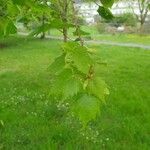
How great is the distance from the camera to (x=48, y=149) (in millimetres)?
6285

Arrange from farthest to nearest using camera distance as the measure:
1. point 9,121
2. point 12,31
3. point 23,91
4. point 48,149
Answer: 1. point 23,91
2. point 9,121
3. point 48,149
4. point 12,31

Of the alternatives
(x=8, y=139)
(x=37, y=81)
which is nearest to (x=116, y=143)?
(x=8, y=139)

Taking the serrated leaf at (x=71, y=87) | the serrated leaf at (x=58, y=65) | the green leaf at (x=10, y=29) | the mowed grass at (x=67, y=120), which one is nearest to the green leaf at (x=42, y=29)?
the serrated leaf at (x=58, y=65)

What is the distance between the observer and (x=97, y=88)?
1250mm

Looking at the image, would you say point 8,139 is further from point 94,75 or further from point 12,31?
point 94,75

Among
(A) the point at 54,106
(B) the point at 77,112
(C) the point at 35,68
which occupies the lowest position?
(C) the point at 35,68

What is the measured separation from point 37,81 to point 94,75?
473 inches

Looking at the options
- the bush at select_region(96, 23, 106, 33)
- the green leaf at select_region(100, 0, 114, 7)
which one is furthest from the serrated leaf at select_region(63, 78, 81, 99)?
the bush at select_region(96, 23, 106, 33)

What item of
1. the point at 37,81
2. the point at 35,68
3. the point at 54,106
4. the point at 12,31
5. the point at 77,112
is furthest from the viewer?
the point at 35,68

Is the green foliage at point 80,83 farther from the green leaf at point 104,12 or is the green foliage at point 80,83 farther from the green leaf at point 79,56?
the green leaf at point 104,12

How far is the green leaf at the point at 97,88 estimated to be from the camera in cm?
124

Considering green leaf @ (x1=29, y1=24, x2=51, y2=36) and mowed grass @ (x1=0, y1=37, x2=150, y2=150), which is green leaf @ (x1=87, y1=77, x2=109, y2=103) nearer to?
green leaf @ (x1=29, y1=24, x2=51, y2=36)

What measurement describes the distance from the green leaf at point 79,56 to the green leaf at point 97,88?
35 millimetres

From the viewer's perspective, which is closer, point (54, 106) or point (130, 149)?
point (130, 149)
